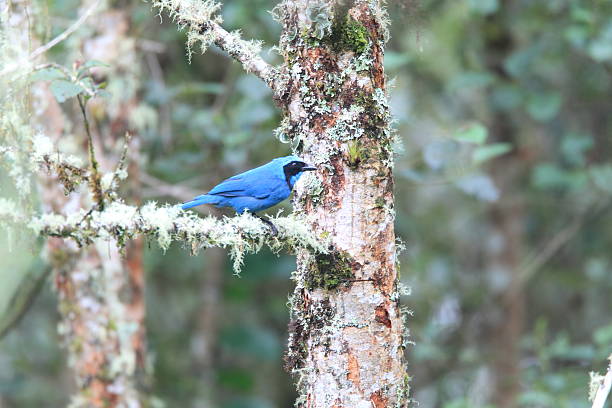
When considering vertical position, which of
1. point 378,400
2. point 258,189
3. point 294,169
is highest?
point 258,189

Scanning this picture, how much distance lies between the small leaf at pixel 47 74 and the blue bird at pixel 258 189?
0.64 meters

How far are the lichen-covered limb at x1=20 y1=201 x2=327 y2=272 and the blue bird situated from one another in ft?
0.85

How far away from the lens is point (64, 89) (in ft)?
8.13

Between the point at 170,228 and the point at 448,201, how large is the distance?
24.4 feet

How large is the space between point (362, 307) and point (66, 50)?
353cm

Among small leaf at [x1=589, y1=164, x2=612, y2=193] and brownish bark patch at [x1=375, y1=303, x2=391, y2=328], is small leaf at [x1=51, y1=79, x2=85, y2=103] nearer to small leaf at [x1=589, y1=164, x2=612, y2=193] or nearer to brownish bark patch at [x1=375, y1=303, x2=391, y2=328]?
brownish bark patch at [x1=375, y1=303, x2=391, y2=328]

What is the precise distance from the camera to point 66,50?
16.3 feet

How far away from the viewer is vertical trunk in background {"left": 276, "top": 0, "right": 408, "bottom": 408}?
88.8 inches

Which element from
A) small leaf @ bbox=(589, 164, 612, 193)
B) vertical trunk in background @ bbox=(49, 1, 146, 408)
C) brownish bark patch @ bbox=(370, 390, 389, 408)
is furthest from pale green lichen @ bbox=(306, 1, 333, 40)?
small leaf @ bbox=(589, 164, 612, 193)

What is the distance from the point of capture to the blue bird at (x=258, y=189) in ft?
8.48

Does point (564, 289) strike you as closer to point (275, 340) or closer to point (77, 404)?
point (275, 340)

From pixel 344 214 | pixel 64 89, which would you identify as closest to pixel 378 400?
pixel 344 214

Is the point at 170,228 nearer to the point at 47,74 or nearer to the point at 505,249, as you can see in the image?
the point at 47,74

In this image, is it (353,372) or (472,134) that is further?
(472,134)
